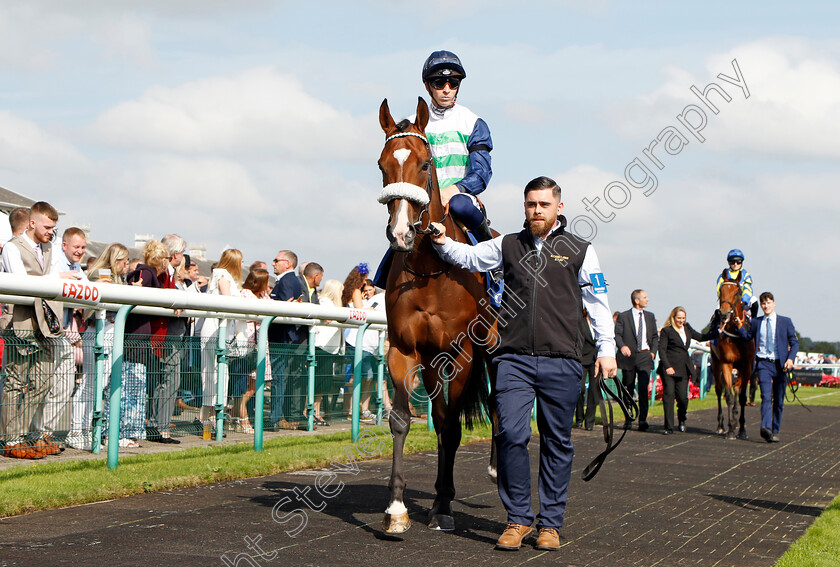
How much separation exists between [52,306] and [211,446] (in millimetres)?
2355

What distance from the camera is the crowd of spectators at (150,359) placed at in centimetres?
709

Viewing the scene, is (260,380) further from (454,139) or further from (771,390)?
(771,390)

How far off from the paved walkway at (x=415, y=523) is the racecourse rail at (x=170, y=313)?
108 cm

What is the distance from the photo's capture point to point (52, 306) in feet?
23.8

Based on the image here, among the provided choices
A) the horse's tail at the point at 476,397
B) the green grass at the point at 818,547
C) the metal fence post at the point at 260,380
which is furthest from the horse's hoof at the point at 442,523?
the metal fence post at the point at 260,380

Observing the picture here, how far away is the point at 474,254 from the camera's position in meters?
5.98

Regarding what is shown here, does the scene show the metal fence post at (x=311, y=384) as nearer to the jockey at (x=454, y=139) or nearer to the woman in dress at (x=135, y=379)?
the woman in dress at (x=135, y=379)

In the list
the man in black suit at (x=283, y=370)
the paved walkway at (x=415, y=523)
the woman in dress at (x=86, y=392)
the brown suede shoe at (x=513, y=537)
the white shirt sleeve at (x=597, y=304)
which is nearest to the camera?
the paved walkway at (x=415, y=523)

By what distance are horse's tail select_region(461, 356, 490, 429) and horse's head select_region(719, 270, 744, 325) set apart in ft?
30.2

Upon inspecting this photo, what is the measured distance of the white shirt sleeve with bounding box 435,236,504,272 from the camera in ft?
19.6

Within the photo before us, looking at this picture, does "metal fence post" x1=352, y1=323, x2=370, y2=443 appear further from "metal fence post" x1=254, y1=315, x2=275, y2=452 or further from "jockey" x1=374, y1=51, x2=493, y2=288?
"jockey" x1=374, y1=51, x2=493, y2=288

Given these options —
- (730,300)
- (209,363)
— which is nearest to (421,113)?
(209,363)

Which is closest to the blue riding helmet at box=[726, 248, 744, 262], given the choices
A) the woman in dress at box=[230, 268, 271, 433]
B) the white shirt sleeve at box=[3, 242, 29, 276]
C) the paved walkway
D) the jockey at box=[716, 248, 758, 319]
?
the jockey at box=[716, 248, 758, 319]

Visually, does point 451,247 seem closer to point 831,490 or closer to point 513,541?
point 513,541
